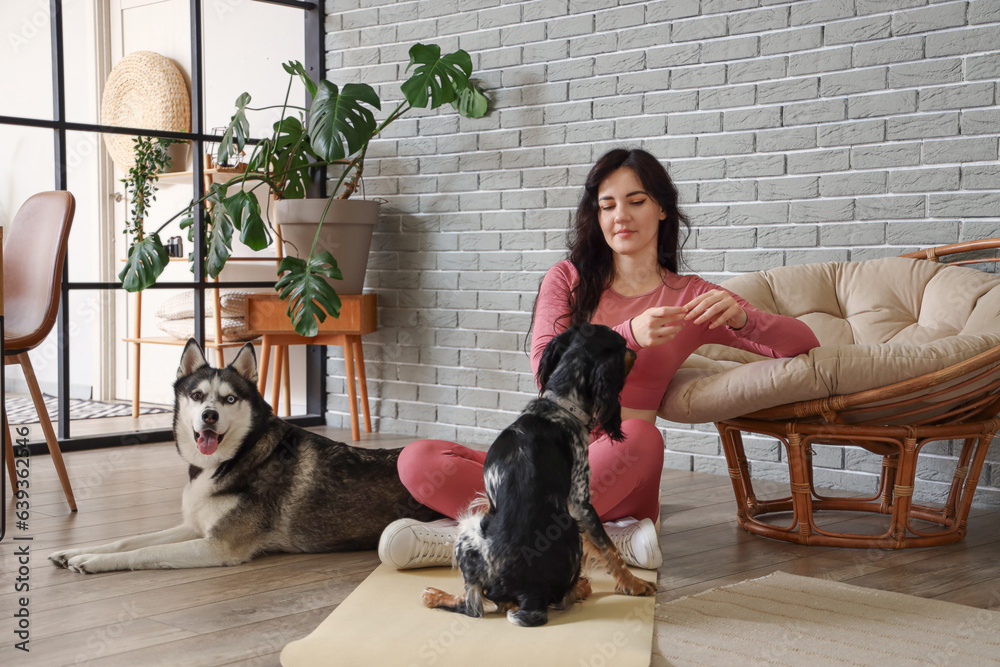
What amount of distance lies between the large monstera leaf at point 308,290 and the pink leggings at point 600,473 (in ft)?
5.79

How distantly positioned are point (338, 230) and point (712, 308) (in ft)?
8.42

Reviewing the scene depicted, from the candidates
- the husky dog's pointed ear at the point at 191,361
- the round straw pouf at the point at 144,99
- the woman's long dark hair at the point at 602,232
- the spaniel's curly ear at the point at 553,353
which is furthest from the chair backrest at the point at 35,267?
the round straw pouf at the point at 144,99

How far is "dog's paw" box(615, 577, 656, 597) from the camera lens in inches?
76.6

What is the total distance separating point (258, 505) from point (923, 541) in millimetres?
1788

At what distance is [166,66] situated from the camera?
5.66 m

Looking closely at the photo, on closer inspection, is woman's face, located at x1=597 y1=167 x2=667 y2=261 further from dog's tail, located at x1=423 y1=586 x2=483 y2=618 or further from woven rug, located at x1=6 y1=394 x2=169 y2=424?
woven rug, located at x1=6 y1=394 x2=169 y2=424

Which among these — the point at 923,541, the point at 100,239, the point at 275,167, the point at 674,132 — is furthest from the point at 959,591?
the point at 100,239

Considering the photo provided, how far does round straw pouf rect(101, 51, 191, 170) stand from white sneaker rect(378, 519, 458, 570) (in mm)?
4159

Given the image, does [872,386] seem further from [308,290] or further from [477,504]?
[308,290]

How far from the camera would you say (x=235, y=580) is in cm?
219

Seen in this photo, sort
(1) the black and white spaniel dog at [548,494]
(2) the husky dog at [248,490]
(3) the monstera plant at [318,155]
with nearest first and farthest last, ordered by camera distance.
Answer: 1. (1) the black and white spaniel dog at [548,494]
2. (2) the husky dog at [248,490]
3. (3) the monstera plant at [318,155]

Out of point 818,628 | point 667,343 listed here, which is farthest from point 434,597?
point 667,343

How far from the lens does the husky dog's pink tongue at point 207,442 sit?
2.29 metres

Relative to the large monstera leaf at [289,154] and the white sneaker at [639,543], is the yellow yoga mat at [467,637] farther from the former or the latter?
the large monstera leaf at [289,154]
